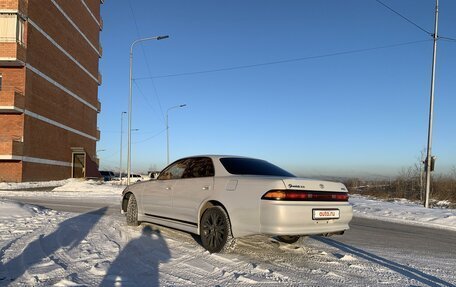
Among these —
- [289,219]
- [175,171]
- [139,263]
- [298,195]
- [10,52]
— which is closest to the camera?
[139,263]

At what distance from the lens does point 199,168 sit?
7586 mm

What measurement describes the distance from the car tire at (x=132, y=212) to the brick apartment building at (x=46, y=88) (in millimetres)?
26180

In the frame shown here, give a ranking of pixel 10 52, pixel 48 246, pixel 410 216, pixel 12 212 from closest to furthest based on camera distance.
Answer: pixel 48 246
pixel 12 212
pixel 410 216
pixel 10 52

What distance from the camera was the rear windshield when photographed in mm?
7063

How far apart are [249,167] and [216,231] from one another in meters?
1.25

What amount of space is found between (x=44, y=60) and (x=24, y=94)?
17.9 feet

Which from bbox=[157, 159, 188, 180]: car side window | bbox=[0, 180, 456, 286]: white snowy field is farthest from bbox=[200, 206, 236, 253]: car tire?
bbox=[157, 159, 188, 180]: car side window

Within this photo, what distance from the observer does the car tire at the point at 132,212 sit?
9.04 metres

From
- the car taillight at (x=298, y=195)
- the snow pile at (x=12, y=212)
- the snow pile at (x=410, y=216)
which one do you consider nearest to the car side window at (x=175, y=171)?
the car taillight at (x=298, y=195)

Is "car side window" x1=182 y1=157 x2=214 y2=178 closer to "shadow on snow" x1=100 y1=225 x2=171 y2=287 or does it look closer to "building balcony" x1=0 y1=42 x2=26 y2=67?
"shadow on snow" x1=100 y1=225 x2=171 y2=287

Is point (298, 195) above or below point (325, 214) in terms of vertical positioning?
above

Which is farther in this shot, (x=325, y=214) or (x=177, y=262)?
(x=325, y=214)

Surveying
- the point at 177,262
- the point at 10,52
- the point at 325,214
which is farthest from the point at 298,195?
the point at 10,52

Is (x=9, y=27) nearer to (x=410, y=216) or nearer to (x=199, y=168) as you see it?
(x=410, y=216)
